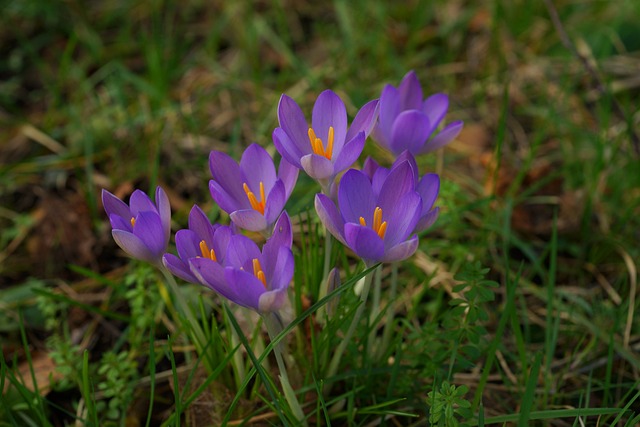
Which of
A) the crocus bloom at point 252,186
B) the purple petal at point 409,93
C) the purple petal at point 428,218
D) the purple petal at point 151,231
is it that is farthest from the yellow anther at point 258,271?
the purple petal at point 409,93

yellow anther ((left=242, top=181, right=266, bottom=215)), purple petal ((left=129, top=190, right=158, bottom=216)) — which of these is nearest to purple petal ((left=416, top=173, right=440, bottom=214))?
yellow anther ((left=242, top=181, right=266, bottom=215))

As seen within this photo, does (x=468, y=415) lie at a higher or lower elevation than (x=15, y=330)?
lower

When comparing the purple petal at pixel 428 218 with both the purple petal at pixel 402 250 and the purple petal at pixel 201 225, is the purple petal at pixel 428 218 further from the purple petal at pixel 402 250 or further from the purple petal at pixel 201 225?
the purple petal at pixel 201 225

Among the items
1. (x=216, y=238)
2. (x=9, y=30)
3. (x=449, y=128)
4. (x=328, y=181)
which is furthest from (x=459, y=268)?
(x=9, y=30)

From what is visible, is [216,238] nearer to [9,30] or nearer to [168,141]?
[168,141]

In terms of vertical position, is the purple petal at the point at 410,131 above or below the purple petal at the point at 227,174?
below

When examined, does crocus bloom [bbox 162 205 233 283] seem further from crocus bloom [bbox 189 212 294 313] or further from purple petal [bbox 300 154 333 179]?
purple petal [bbox 300 154 333 179]

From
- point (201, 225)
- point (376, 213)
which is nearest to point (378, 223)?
point (376, 213)
